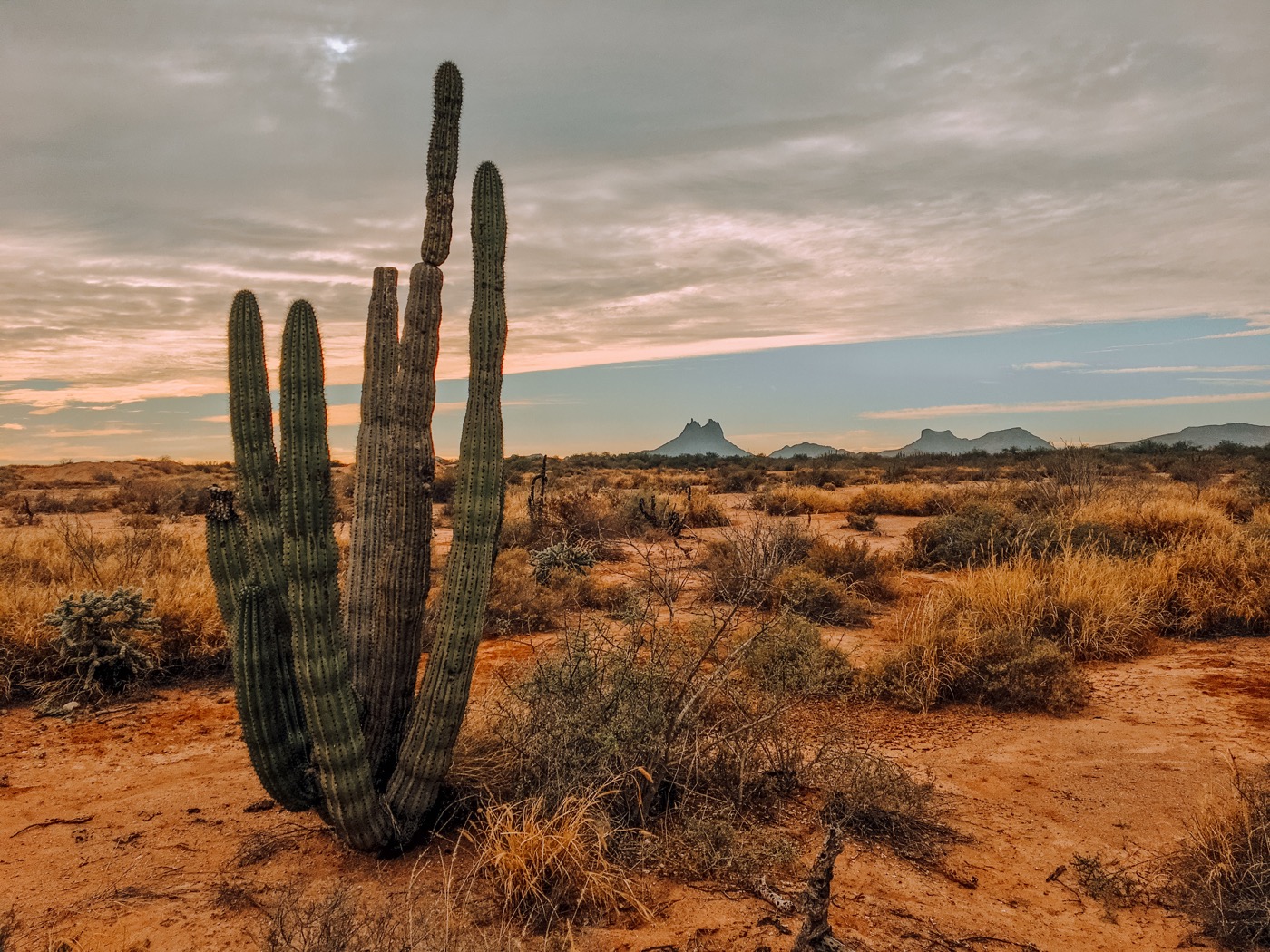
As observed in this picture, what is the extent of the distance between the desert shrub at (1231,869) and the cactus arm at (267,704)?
4102mm

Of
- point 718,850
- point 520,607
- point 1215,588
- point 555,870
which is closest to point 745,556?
point 718,850

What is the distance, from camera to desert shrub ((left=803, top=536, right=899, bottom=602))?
10234 millimetres

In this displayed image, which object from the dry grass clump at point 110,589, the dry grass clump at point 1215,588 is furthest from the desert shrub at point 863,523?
the dry grass clump at point 110,589

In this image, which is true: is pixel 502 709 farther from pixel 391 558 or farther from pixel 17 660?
pixel 17 660

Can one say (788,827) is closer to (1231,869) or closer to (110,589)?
(1231,869)

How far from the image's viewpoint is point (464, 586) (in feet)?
13.1

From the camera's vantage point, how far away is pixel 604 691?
4.98 meters

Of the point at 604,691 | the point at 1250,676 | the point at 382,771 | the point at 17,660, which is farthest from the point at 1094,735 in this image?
the point at 17,660

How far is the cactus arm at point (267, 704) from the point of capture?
Answer: 398 cm

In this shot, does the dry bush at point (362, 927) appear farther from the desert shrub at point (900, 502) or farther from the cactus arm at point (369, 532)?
the desert shrub at point (900, 502)

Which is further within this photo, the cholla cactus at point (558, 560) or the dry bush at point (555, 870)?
the cholla cactus at point (558, 560)

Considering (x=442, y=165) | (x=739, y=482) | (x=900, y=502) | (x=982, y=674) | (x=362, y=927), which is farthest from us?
(x=739, y=482)

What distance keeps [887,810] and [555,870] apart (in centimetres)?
183

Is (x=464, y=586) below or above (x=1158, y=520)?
above
